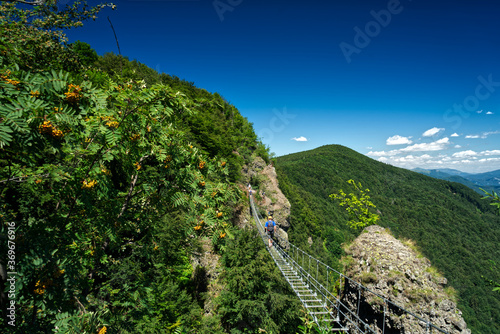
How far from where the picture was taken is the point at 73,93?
4.49 feet

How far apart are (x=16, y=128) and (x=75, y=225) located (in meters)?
1.08

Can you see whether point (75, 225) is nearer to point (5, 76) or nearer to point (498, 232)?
point (5, 76)

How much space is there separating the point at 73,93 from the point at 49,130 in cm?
31

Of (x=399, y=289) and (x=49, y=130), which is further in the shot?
(x=399, y=289)

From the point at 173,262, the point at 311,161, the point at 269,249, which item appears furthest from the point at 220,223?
the point at 311,161

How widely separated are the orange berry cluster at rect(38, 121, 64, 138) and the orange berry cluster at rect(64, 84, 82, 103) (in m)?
0.25

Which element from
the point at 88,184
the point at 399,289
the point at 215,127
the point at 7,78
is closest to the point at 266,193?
the point at 215,127

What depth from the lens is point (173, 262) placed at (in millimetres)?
8188

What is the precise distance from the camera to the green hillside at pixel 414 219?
48875mm

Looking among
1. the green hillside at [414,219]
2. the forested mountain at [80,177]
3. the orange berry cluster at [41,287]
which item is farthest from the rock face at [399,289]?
the green hillside at [414,219]

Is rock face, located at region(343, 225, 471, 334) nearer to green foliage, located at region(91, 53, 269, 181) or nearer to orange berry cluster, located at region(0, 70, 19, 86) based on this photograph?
green foliage, located at region(91, 53, 269, 181)

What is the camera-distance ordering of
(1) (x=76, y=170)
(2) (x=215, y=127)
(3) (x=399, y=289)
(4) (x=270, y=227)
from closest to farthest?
1. (1) (x=76, y=170)
2. (3) (x=399, y=289)
3. (4) (x=270, y=227)
4. (2) (x=215, y=127)

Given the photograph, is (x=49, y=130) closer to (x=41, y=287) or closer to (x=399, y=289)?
(x=41, y=287)

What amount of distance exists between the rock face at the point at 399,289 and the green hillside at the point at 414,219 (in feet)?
81.6
